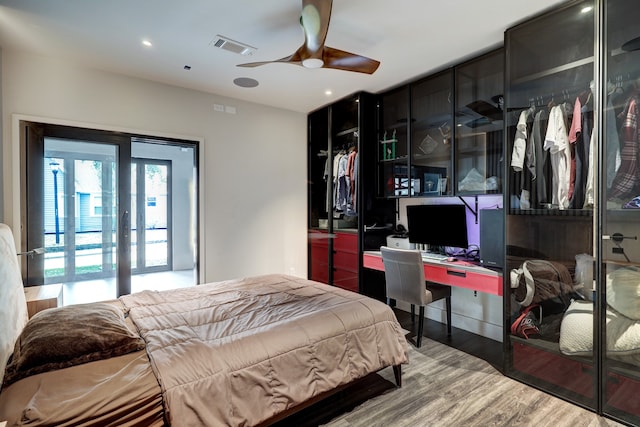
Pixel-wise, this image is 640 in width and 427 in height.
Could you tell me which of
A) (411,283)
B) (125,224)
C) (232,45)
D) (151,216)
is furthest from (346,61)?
(151,216)

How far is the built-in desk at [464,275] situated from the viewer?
2.62 metres

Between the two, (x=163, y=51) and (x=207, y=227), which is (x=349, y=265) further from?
(x=163, y=51)

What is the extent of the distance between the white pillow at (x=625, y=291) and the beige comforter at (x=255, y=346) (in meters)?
1.36

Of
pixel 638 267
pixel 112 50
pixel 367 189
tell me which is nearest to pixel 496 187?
pixel 638 267

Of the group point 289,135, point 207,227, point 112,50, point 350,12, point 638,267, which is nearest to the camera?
point 638,267

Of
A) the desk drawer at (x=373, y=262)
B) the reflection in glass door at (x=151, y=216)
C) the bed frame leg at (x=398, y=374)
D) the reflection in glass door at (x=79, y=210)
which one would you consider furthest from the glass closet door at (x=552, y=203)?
the reflection in glass door at (x=151, y=216)

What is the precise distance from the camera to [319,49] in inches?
86.0

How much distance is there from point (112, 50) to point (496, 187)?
3.65 m

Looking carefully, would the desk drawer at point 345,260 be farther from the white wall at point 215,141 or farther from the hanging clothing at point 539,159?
the hanging clothing at point 539,159

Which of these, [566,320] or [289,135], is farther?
[289,135]

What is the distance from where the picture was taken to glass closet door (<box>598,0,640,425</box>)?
1.92 metres

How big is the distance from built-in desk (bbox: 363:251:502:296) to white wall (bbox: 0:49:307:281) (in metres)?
2.16

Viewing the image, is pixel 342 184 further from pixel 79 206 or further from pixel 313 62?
pixel 79 206

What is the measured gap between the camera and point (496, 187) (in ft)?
9.25
